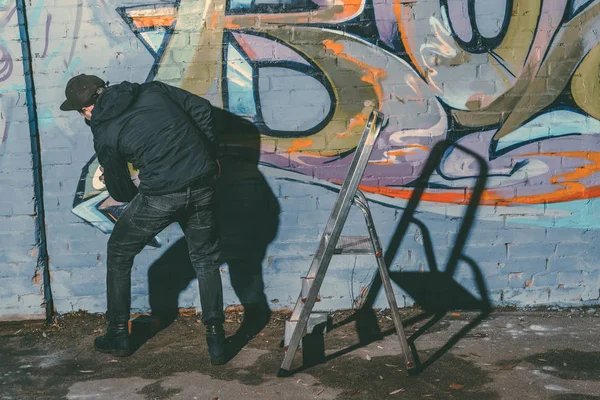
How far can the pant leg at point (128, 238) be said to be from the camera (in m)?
4.14

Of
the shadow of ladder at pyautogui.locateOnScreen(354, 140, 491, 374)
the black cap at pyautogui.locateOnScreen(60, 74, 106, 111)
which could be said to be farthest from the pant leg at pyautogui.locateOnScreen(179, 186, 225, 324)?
the shadow of ladder at pyautogui.locateOnScreen(354, 140, 491, 374)

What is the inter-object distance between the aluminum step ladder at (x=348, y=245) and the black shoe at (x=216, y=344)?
0.42 m

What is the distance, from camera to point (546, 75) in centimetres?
484

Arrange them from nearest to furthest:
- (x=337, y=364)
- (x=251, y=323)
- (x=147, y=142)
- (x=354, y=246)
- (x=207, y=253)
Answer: (x=354, y=246) → (x=147, y=142) → (x=337, y=364) → (x=207, y=253) → (x=251, y=323)

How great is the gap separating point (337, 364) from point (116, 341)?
55.8 inches

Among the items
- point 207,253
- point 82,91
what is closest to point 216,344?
point 207,253

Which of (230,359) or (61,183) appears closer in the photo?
(230,359)

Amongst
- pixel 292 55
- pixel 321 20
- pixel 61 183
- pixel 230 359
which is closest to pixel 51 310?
pixel 61 183

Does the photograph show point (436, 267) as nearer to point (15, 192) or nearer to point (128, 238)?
point (128, 238)

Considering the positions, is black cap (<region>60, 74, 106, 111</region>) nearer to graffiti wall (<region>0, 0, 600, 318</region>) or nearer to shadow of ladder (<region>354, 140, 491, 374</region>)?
graffiti wall (<region>0, 0, 600, 318</region>)

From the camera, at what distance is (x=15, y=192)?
491cm

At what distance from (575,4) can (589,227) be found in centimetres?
159

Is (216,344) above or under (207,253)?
under

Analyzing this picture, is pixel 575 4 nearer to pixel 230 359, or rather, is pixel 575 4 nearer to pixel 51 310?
pixel 230 359
